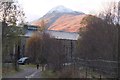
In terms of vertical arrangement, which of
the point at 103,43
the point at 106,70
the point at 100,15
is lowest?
the point at 106,70

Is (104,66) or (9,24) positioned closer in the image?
(104,66)

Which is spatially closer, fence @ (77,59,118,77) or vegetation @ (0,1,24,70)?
fence @ (77,59,118,77)

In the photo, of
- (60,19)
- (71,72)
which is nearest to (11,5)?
(71,72)

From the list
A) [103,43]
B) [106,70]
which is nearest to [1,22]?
[103,43]

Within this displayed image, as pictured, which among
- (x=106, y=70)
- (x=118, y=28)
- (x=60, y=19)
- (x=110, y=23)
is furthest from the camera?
(x=60, y=19)

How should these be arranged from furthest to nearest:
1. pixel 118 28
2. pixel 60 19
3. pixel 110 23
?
1. pixel 60 19
2. pixel 110 23
3. pixel 118 28

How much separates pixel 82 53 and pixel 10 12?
7946mm

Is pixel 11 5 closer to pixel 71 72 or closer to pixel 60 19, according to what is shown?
pixel 71 72

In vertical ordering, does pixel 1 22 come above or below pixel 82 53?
above

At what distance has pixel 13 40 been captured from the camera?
1293 inches

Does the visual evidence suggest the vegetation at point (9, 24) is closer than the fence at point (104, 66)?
No

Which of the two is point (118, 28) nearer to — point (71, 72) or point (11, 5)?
point (71, 72)

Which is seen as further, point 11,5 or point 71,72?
point 11,5

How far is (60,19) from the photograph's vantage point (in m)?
87.7
